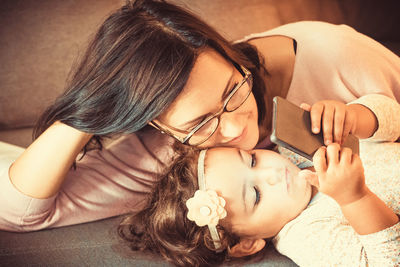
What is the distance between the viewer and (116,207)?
1.23 meters

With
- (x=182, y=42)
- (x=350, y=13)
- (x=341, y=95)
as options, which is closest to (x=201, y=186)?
(x=182, y=42)

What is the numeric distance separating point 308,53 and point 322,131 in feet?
1.33

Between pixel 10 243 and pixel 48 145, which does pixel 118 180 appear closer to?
pixel 48 145

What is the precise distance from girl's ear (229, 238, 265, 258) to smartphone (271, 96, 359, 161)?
379 millimetres

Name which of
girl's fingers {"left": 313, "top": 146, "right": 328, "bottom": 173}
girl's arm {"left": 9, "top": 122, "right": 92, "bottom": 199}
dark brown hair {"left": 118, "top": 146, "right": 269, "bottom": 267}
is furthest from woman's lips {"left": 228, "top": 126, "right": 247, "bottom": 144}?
girl's arm {"left": 9, "top": 122, "right": 92, "bottom": 199}

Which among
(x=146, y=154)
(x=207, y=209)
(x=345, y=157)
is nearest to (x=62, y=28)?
(x=146, y=154)

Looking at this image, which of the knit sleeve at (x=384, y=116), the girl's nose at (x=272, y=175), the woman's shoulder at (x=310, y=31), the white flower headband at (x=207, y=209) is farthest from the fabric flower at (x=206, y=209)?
the woman's shoulder at (x=310, y=31)

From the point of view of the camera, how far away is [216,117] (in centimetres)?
91

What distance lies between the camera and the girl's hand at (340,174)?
0.79 metres

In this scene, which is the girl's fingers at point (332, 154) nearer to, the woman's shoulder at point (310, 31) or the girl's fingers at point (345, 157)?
the girl's fingers at point (345, 157)

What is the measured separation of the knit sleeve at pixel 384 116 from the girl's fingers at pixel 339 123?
138 mm

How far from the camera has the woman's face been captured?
860 mm

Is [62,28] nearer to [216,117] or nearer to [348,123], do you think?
[216,117]

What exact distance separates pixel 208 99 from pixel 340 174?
350 millimetres
